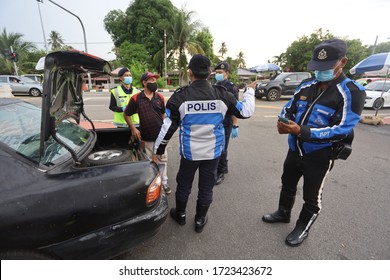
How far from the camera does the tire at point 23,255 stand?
133 centimetres

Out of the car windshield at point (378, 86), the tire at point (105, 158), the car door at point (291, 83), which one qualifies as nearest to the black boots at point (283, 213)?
the tire at point (105, 158)

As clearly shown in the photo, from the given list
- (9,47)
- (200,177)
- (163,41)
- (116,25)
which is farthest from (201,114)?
(9,47)

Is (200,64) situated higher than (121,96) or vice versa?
(200,64)

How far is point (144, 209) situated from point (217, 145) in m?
0.88

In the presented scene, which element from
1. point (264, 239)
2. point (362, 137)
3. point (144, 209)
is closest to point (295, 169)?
point (264, 239)

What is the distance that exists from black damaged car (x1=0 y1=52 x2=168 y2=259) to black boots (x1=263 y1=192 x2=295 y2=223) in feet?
4.36

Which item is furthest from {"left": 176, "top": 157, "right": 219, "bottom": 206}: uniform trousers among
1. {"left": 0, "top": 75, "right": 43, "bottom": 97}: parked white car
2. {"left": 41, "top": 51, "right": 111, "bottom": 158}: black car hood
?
{"left": 0, "top": 75, "right": 43, "bottom": 97}: parked white car

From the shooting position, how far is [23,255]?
4.48ft

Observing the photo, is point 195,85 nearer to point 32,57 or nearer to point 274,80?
point 274,80

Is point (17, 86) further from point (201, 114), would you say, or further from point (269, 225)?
point (269, 225)

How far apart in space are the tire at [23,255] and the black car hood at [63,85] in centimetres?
70

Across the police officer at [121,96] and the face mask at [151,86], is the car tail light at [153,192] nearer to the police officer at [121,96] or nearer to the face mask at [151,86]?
the face mask at [151,86]

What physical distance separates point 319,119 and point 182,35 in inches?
853

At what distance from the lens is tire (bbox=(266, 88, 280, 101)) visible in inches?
480
